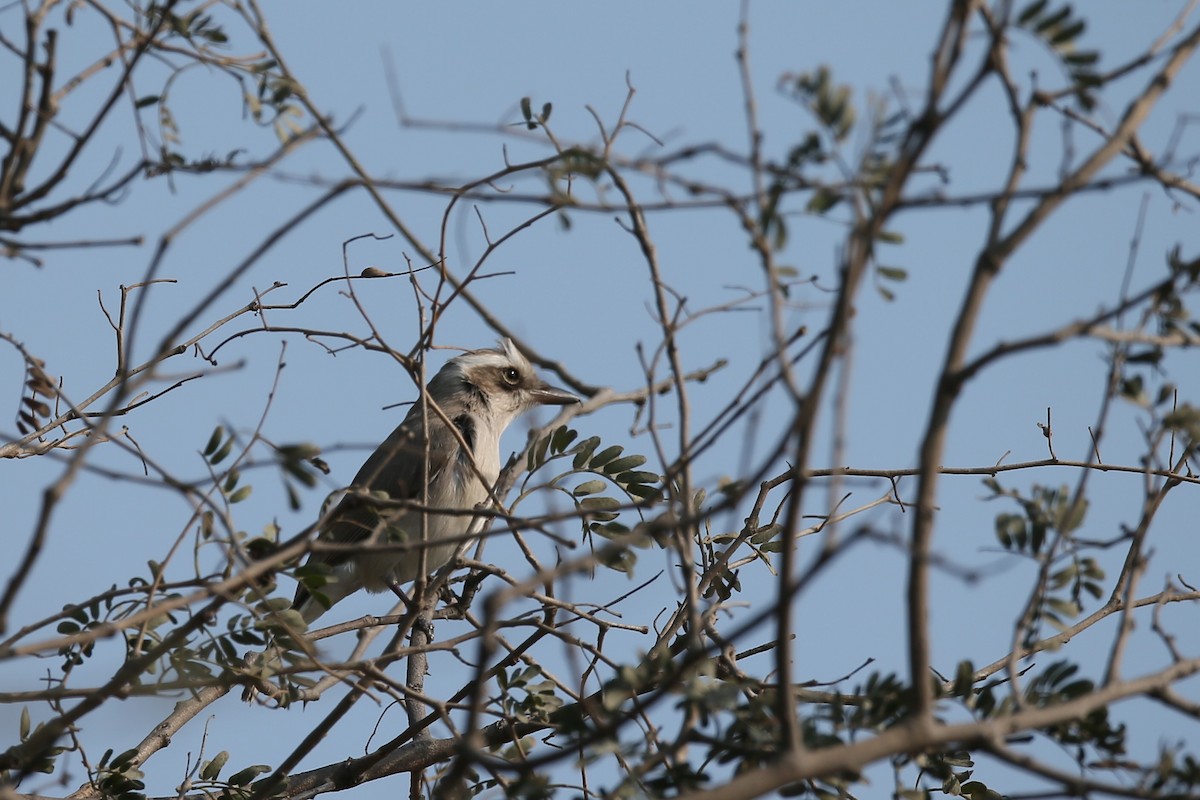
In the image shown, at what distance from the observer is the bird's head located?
24.3ft

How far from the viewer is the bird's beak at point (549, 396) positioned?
7539 mm

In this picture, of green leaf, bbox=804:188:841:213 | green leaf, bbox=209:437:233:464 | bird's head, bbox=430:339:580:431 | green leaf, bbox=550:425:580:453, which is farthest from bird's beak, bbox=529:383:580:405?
green leaf, bbox=804:188:841:213

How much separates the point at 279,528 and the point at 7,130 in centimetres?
137

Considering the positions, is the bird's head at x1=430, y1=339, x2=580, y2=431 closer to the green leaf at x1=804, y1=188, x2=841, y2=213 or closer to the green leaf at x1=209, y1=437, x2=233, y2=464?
the green leaf at x1=209, y1=437, x2=233, y2=464

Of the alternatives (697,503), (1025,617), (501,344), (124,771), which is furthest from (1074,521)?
(501,344)

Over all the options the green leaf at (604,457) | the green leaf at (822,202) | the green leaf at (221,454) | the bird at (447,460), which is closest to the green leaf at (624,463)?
the green leaf at (604,457)

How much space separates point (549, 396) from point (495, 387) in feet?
1.08

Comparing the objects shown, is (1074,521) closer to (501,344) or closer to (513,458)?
(513,458)

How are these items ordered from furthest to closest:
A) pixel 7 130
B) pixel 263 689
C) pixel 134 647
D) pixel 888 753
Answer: pixel 263 689 → pixel 134 647 → pixel 7 130 → pixel 888 753

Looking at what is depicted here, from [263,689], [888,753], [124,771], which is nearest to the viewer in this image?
[888,753]

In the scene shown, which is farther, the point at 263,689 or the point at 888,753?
the point at 263,689

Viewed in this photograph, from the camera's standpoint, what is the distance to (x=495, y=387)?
7.47 meters

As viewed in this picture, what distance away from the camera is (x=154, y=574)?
330cm


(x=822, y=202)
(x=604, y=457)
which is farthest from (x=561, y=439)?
(x=822, y=202)
